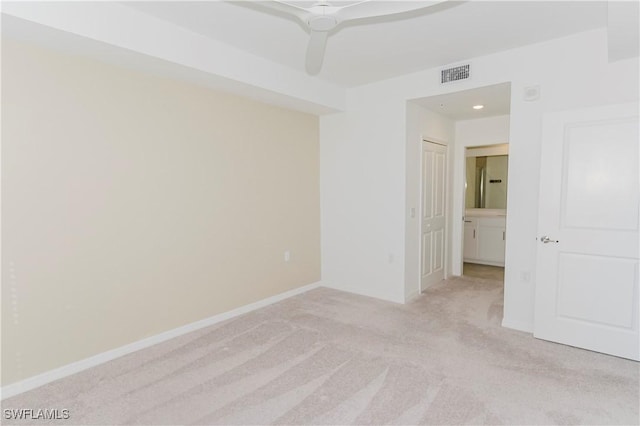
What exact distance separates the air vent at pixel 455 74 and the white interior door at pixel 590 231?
90 cm

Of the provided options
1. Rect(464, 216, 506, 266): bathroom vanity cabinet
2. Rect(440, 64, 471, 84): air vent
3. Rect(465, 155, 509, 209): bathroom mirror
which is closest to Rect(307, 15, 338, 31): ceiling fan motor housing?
Rect(440, 64, 471, 84): air vent

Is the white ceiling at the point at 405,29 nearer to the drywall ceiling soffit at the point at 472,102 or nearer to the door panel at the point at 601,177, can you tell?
the drywall ceiling soffit at the point at 472,102

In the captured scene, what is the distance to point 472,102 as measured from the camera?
403 centimetres

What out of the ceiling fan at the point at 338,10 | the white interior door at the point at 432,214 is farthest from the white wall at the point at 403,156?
the ceiling fan at the point at 338,10

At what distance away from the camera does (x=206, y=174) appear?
3.43 metres

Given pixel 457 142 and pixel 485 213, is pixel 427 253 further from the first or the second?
pixel 485 213

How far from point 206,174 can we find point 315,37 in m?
1.81

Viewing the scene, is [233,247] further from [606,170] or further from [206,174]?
[606,170]

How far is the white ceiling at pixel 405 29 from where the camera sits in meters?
2.48

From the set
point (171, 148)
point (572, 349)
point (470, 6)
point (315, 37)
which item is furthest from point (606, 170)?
point (171, 148)

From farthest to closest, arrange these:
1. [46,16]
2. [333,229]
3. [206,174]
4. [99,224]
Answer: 1. [333,229]
2. [206,174]
3. [99,224]
4. [46,16]

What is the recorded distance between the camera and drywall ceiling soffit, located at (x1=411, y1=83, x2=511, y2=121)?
11.8ft

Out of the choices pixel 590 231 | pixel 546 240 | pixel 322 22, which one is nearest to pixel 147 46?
pixel 322 22

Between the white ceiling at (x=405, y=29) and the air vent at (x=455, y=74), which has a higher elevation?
the white ceiling at (x=405, y=29)
